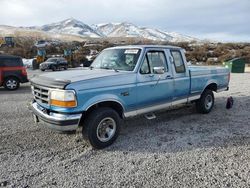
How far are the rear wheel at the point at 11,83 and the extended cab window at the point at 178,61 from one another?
9273 mm

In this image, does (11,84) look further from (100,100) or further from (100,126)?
(100,100)

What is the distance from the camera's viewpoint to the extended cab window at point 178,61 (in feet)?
19.9

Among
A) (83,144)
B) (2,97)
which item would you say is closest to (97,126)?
(83,144)

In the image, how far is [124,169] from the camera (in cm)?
386

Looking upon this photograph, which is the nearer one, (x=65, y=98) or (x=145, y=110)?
(x=65, y=98)

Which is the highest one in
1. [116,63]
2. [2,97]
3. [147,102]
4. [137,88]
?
[116,63]

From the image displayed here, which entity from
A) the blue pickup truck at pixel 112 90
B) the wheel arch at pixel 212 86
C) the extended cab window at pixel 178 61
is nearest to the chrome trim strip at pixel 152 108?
the blue pickup truck at pixel 112 90

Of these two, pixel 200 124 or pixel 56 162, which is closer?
pixel 56 162

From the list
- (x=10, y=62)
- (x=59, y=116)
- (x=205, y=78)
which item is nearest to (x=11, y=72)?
(x=10, y=62)

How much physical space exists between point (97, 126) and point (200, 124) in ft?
9.78

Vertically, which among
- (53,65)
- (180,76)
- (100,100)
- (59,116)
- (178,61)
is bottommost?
Result: (53,65)

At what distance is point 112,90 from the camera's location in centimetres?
455

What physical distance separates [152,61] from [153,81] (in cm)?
47

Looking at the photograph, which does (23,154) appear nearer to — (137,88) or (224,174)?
(137,88)
